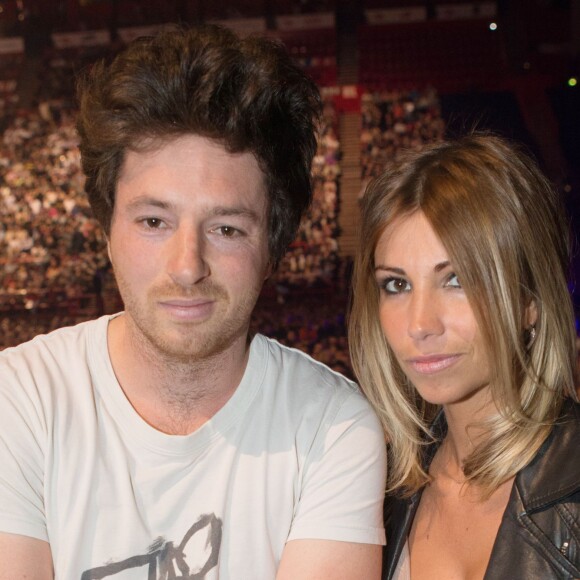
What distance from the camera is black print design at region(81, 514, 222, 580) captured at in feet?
5.43

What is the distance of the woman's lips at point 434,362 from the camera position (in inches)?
71.8

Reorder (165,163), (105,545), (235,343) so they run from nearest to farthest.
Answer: (105,545)
(165,163)
(235,343)

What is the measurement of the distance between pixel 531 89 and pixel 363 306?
2.79 m

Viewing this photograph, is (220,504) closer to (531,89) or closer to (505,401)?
(505,401)

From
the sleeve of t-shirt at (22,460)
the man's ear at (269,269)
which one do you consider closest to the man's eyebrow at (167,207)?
the man's ear at (269,269)

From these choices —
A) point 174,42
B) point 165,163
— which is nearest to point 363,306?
point 165,163

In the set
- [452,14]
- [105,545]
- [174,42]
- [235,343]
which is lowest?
[105,545]

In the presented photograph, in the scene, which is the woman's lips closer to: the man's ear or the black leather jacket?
the black leather jacket

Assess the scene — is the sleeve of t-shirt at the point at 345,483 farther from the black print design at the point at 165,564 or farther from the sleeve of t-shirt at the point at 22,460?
the sleeve of t-shirt at the point at 22,460

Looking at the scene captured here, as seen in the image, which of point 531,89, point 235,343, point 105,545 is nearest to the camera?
point 105,545

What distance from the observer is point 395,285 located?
197 centimetres

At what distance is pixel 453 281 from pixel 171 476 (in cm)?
75

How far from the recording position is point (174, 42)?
191cm

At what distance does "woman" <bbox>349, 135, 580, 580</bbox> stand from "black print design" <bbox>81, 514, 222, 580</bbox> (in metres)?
0.47
